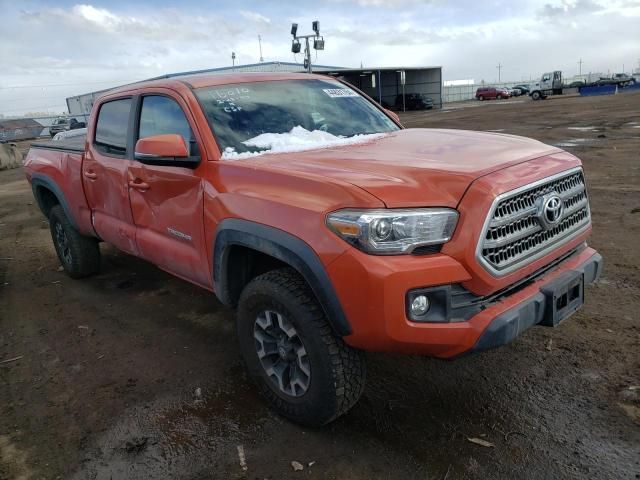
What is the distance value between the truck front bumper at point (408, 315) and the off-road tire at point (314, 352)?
137 mm

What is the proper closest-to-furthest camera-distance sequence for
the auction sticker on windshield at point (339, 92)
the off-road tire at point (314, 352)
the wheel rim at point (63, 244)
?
the off-road tire at point (314, 352), the auction sticker on windshield at point (339, 92), the wheel rim at point (63, 244)

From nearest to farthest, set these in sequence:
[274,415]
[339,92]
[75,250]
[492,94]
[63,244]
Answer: [274,415]
[339,92]
[75,250]
[63,244]
[492,94]

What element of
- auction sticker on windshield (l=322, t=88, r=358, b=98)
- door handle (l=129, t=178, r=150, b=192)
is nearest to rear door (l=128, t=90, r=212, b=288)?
door handle (l=129, t=178, r=150, b=192)

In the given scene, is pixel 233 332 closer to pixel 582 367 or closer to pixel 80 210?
pixel 80 210

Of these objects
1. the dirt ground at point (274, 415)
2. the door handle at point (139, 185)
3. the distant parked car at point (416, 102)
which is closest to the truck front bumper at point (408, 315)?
the dirt ground at point (274, 415)

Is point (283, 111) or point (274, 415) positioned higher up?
point (283, 111)

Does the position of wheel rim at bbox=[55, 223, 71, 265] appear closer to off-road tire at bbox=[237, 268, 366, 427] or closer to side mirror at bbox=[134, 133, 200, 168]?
side mirror at bbox=[134, 133, 200, 168]

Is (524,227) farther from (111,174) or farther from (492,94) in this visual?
(492,94)

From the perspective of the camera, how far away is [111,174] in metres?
4.23

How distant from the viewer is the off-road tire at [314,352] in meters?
2.53

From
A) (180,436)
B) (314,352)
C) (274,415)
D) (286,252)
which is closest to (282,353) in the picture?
(314,352)

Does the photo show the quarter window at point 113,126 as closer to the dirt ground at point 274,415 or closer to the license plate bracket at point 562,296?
the dirt ground at point 274,415

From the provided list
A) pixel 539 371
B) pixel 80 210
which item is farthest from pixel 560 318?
pixel 80 210

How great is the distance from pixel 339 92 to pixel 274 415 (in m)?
2.53
